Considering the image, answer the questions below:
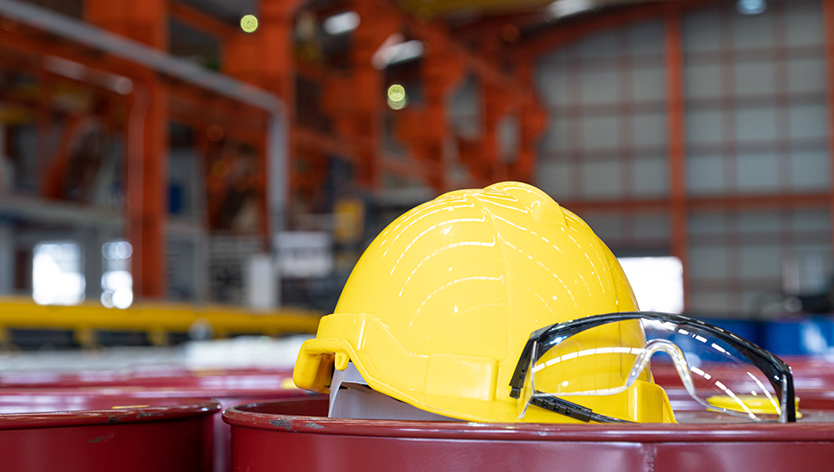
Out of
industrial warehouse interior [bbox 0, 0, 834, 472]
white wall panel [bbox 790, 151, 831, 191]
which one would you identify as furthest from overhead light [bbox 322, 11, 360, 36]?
white wall panel [bbox 790, 151, 831, 191]

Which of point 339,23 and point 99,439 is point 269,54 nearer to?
point 339,23

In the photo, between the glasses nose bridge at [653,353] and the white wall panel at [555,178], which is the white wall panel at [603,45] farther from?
the glasses nose bridge at [653,353]

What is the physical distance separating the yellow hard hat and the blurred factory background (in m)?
4.57

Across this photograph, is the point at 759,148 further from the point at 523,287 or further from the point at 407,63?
the point at 523,287

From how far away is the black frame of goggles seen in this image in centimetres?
83

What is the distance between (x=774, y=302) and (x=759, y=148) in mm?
3651

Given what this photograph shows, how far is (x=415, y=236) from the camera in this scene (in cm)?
100

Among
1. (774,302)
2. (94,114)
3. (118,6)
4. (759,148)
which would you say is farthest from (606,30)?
(118,6)

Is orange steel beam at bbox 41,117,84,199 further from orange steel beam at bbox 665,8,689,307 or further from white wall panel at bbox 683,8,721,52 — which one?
white wall panel at bbox 683,8,721,52

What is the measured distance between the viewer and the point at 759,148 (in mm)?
19875

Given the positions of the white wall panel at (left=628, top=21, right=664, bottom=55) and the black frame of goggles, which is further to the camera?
the white wall panel at (left=628, top=21, right=664, bottom=55)

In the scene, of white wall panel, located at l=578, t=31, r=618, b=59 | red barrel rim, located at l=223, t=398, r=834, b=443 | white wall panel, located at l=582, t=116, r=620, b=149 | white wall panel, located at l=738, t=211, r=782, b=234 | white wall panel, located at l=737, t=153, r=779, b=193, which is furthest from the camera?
white wall panel, located at l=578, t=31, r=618, b=59

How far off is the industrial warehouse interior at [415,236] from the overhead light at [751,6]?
38 mm

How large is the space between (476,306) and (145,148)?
8452 mm
